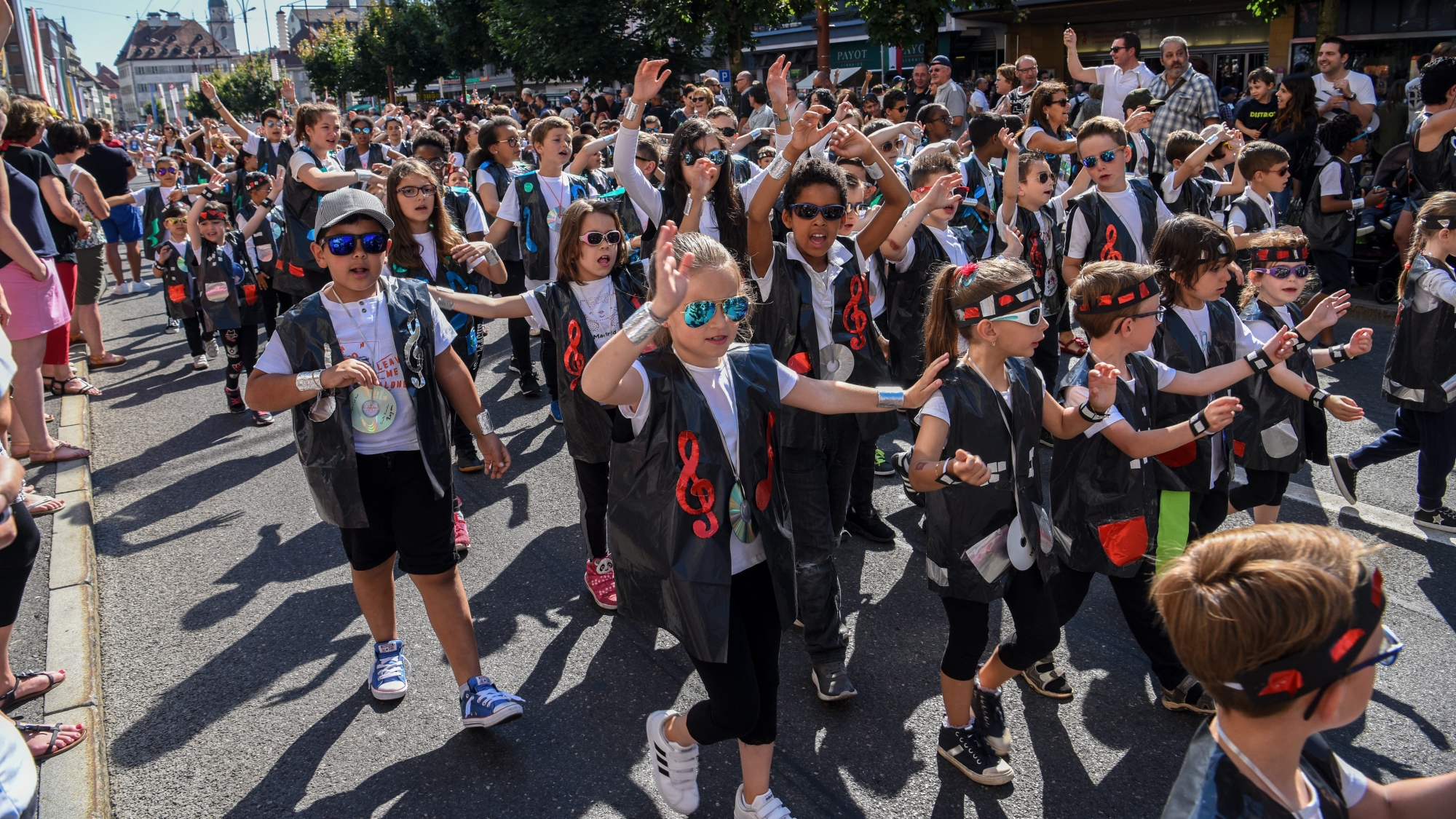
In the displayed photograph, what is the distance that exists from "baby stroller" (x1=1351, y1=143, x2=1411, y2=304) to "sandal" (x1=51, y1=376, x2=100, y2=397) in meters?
11.5

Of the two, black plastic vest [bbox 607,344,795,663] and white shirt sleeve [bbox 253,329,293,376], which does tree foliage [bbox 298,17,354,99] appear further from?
black plastic vest [bbox 607,344,795,663]

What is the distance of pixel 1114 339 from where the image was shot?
3471 mm

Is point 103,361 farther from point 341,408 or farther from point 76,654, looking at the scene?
point 341,408

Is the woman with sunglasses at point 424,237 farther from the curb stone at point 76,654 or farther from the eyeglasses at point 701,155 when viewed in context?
the curb stone at point 76,654

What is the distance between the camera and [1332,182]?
8.23 m

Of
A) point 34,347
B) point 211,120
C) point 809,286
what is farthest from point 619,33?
point 809,286

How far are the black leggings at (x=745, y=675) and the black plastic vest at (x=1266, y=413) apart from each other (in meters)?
2.42

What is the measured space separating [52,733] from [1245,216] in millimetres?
6528

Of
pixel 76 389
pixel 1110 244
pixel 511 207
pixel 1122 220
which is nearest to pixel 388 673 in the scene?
pixel 511 207

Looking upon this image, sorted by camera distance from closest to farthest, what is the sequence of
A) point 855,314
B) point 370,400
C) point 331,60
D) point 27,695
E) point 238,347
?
point 370,400 < point 27,695 < point 855,314 < point 238,347 < point 331,60

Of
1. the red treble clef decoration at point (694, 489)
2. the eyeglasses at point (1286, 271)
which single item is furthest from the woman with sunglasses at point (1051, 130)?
the red treble clef decoration at point (694, 489)

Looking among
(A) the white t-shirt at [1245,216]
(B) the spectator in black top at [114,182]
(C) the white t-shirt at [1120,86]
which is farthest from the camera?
(B) the spectator in black top at [114,182]

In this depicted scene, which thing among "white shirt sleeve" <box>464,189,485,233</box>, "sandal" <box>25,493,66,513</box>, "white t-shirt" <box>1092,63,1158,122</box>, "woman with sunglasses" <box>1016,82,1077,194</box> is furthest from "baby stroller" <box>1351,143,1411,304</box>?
"sandal" <box>25,493,66,513</box>

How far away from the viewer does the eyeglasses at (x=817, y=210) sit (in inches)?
161
